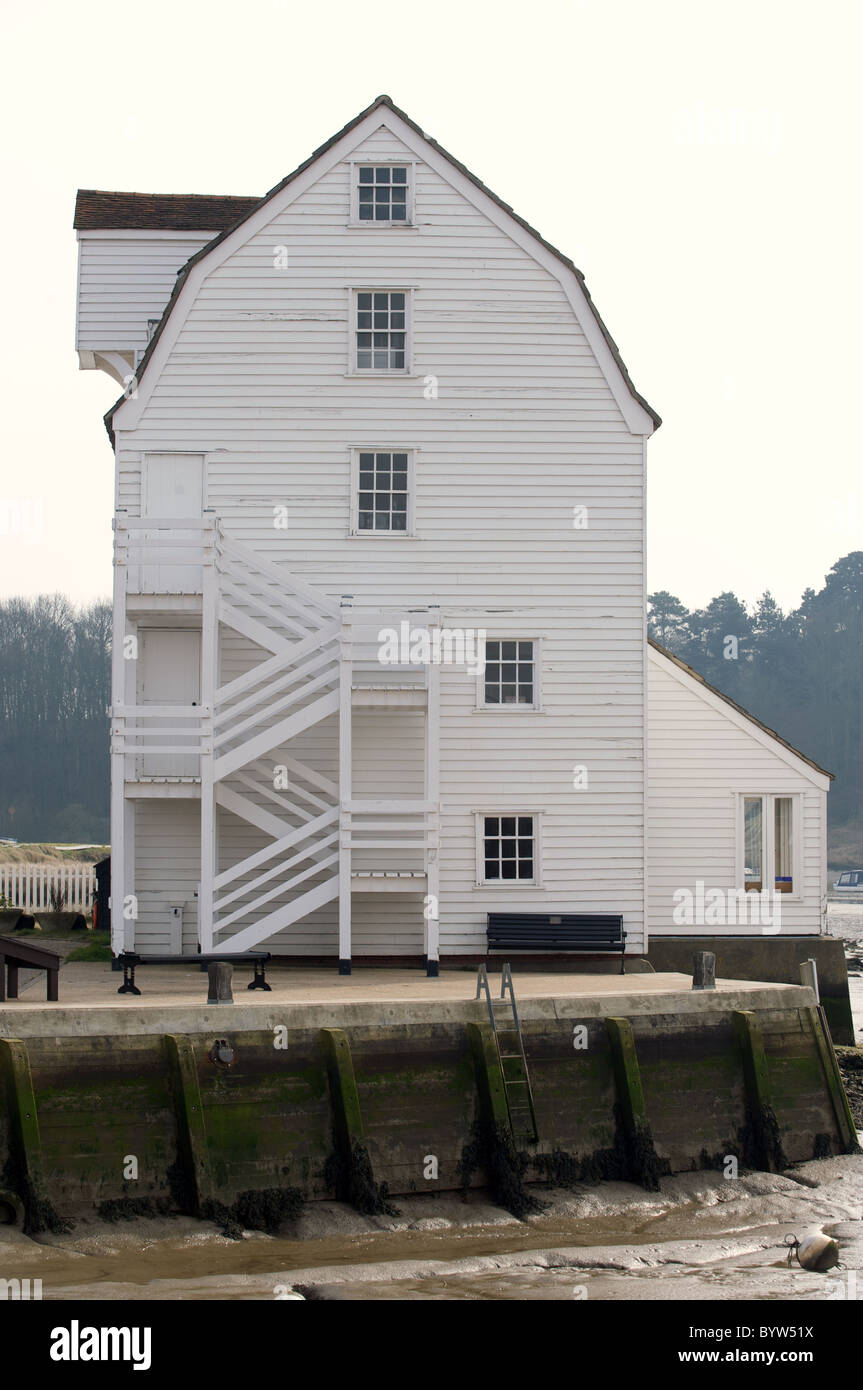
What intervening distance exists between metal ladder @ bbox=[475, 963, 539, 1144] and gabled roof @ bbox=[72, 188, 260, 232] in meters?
14.4

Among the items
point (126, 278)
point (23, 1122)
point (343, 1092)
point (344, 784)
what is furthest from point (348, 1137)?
point (126, 278)

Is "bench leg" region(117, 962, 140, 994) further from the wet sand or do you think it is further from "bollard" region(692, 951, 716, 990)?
"bollard" region(692, 951, 716, 990)

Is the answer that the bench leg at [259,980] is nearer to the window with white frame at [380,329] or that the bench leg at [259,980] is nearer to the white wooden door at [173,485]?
the white wooden door at [173,485]

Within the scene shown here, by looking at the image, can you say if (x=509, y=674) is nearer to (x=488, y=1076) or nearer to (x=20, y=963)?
(x=488, y=1076)

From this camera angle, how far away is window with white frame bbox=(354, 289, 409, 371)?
23.9 m

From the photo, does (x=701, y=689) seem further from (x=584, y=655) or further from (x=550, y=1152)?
(x=550, y=1152)

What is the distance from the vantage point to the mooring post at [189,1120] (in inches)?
580

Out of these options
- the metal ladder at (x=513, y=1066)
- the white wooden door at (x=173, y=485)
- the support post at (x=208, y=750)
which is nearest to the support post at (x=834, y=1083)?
the metal ladder at (x=513, y=1066)

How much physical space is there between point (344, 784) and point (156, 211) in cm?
1075

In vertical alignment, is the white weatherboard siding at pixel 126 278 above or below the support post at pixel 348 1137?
above

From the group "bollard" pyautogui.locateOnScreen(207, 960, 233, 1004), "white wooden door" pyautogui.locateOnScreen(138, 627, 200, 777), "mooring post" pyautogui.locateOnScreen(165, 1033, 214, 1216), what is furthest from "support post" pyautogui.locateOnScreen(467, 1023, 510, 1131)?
"white wooden door" pyautogui.locateOnScreen(138, 627, 200, 777)

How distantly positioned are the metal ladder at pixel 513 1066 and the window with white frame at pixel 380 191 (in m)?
12.5

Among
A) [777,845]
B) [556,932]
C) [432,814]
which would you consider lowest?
[556,932]

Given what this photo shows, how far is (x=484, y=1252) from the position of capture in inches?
575
